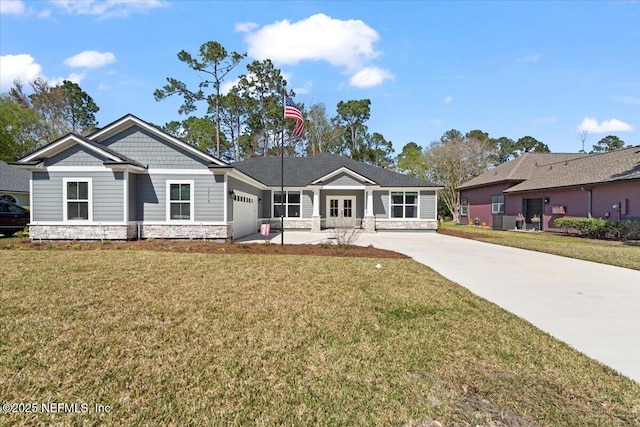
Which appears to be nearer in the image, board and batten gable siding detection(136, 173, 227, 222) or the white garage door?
board and batten gable siding detection(136, 173, 227, 222)

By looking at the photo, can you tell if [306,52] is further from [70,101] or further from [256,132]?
[70,101]

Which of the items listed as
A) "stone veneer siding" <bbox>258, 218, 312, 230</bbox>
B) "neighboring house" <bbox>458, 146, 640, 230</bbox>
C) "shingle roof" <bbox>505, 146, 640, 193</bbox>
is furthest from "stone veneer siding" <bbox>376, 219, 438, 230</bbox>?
"shingle roof" <bbox>505, 146, 640, 193</bbox>

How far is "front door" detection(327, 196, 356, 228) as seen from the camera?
20.4 metres

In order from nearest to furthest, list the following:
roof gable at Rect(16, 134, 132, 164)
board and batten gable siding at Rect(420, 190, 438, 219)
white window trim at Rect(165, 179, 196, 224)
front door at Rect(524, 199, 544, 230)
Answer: roof gable at Rect(16, 134, 132, 164) < white window trim at Rect(165, 179, 196, 224) < board and batten gable siding at Rect(420, 190, 438, 219) < front door at Rect(524, 199, 544, 230)

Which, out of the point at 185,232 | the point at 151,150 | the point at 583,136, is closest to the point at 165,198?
the point at 185,232

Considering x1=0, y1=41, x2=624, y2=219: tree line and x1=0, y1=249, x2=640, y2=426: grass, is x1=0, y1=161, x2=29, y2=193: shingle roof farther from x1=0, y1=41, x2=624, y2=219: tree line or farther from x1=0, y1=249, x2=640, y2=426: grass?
x1=0, y1=249, x2=640, y2=426: grass

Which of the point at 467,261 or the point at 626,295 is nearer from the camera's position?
the point at 626,295

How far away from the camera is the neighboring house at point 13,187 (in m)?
21.6

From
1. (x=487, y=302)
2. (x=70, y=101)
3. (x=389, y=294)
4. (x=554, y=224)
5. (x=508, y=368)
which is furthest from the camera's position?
(x=70, y=101)

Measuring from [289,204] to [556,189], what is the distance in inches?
680

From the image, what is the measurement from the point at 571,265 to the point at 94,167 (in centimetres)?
1660

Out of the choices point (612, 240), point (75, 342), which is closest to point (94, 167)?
point (75, 342)

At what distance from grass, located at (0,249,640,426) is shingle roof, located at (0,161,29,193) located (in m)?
23.1

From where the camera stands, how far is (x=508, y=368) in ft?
10.1
